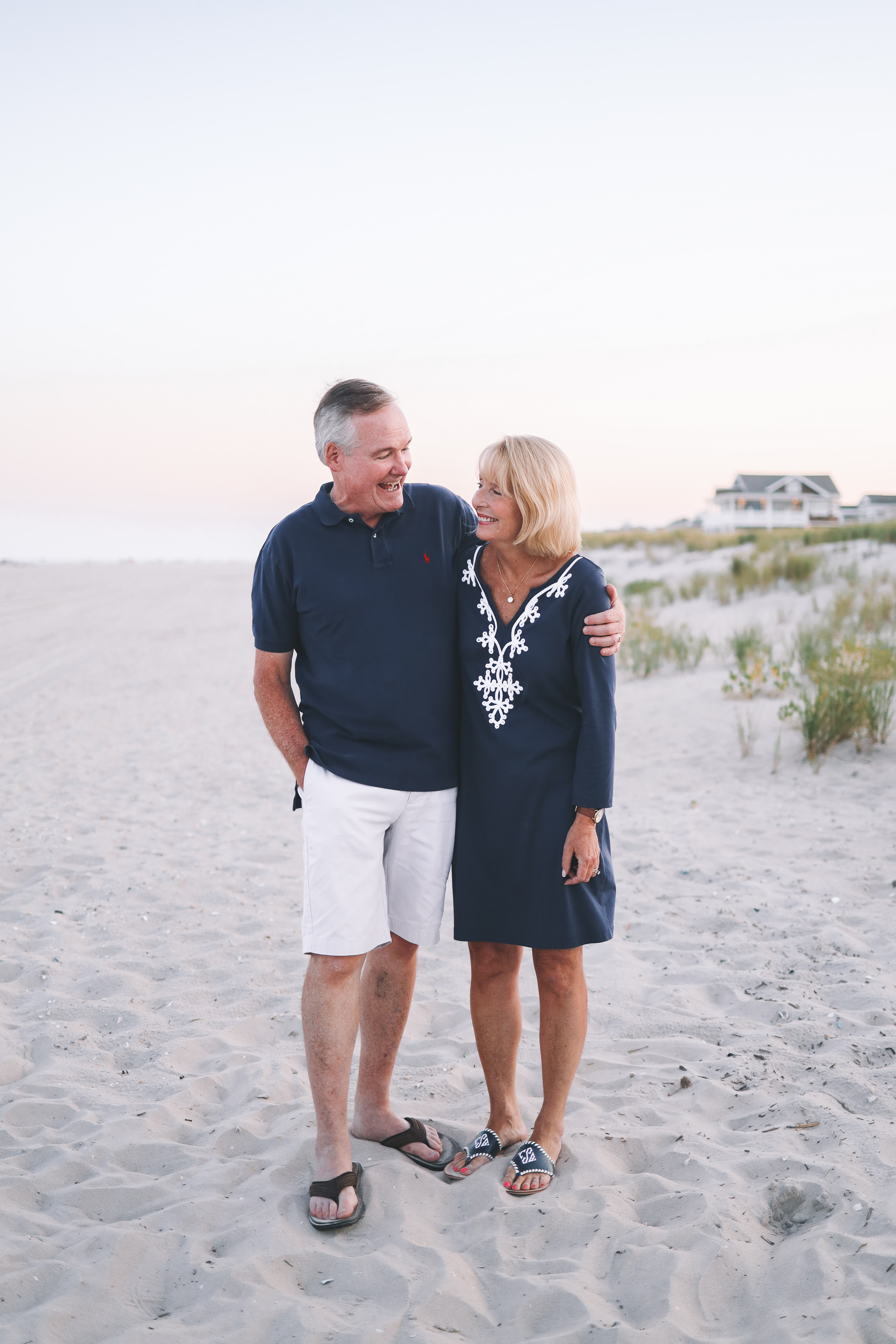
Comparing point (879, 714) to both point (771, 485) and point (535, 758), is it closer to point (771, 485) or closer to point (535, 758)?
point (535, 758)

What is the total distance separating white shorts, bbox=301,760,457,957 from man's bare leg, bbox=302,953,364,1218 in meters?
0.07

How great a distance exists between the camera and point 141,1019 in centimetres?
401

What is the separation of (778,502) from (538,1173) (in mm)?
57756

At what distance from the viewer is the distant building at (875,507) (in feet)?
205

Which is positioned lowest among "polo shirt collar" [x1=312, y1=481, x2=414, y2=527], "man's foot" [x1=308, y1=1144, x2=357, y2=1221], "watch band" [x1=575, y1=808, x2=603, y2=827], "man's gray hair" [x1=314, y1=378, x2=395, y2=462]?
"man's foot" [x1=308, y1=1144, x2=357, y2=1221]

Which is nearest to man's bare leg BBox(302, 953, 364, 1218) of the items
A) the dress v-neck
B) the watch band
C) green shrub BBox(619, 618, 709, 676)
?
the watch band

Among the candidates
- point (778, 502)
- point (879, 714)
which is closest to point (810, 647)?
point (879, 714)

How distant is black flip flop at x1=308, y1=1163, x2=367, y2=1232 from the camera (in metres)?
2.71

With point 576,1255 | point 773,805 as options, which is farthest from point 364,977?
point 773,805

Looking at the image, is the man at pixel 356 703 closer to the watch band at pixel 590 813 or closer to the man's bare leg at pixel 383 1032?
the man's bare leg at pixel 383 1032

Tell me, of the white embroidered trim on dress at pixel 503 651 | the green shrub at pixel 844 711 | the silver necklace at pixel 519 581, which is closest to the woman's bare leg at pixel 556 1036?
the white embroidered trim on dress at pixel 503 651

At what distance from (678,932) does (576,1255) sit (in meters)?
2.35

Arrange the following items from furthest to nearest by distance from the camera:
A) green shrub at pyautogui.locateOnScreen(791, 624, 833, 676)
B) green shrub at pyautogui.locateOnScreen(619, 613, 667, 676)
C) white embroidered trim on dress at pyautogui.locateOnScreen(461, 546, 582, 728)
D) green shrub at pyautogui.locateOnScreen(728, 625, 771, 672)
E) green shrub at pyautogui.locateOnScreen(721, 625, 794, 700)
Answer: green shrub at pyautogui.locateOnScreen(619, 613, 667, 676)
green shrub at pyautogui.locateOnScreen(728, 625, 771, 672)
green shrub at pyautogui.locateOnScreen(721, 625, 794, 700)
green shrub at pyautogui.locateOnScreen(791, 624, 833, 676)
white embroidered trim on dress at pyautogui.locateOnScreen(461, 546, 582, 728)

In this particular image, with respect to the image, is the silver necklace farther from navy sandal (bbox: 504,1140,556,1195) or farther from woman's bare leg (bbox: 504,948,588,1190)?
navy sandal (bbox: 504,1140,556,1195)
